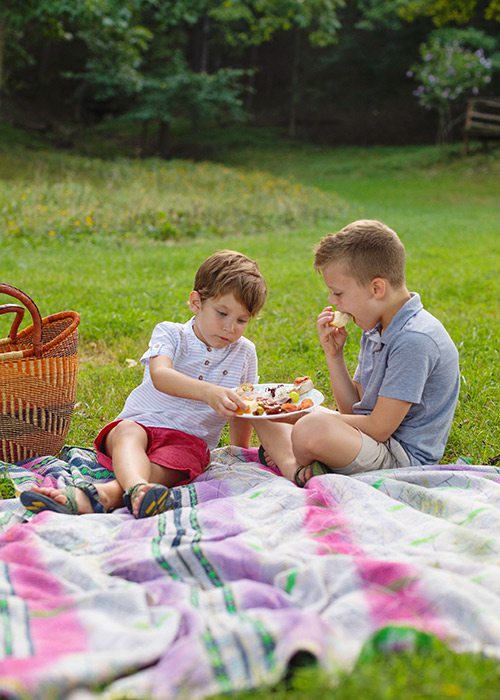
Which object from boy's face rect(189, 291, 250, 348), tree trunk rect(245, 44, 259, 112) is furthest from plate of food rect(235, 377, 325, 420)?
tree trunk rect(245, 44, 259, 112)

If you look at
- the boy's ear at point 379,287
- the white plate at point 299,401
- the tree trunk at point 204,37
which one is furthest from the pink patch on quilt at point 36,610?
the tree trunk at point 204,37

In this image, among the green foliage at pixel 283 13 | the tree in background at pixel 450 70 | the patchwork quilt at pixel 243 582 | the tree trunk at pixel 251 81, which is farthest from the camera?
the tree trunk at pixel 251 81

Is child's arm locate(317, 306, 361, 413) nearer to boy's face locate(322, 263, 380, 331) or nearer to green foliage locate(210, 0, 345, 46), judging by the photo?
boy's face locate(322, 263, 380, 331)

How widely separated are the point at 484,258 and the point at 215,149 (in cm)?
1853

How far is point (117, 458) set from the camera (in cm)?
331

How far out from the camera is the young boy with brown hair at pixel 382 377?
3275 millimetres

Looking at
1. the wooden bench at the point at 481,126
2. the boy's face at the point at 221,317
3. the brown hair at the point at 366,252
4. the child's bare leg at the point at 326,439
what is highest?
the wooden bench at the point at 481,126

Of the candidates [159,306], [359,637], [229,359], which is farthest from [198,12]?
[359,637]

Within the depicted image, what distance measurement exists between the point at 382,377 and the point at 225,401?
703 mm

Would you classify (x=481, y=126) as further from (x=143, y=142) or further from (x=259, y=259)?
(x=259, y=259)

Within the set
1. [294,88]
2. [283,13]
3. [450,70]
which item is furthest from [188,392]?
[294,88]

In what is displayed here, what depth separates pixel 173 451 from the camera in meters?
3.44

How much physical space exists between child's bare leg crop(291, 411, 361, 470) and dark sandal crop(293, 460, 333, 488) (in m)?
0.03

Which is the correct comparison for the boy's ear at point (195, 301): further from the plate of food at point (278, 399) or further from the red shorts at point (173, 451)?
the red shorts at point (173, 451)
